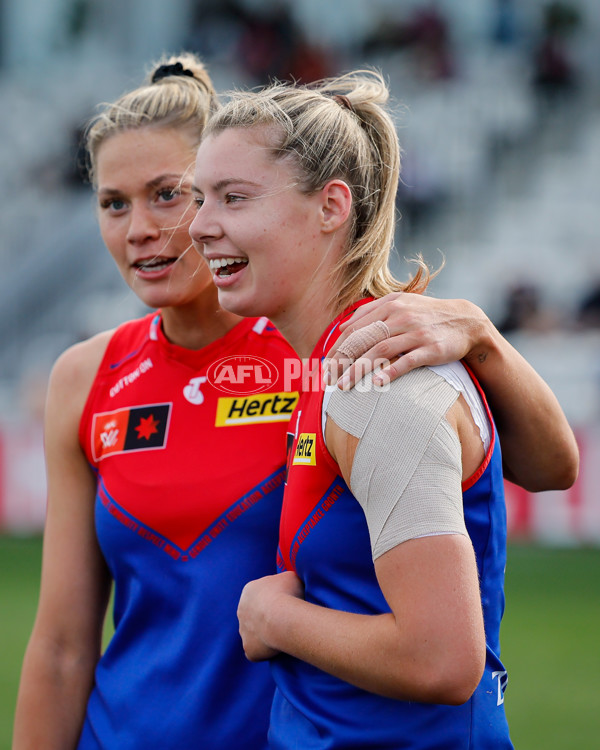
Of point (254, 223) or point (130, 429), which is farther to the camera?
point (130, 429)

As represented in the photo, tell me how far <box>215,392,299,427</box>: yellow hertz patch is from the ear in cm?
47

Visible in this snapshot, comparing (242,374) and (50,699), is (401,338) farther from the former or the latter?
(50,699)

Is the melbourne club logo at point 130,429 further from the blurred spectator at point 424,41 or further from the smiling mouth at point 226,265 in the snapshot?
the blurred spectator at point 424,41

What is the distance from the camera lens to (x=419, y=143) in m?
13.4

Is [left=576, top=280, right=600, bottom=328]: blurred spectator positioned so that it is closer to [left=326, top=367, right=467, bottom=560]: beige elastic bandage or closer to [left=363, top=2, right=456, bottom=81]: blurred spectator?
[left=363, top=2, right=456, bottom=81]: blurred spectator

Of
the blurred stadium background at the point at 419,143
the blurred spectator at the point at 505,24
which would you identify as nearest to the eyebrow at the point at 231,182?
the blurred stadium background at the point at 419,143

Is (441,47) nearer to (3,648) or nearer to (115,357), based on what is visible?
(3,648)

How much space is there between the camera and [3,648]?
6.95 m

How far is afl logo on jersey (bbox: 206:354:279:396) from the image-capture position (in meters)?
2.40

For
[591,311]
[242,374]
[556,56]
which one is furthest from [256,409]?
[556,56]

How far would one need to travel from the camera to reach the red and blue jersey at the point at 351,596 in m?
1.78

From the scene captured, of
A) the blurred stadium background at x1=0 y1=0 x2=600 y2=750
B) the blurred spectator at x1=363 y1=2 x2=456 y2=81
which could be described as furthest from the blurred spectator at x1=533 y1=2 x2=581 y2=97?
the blurred spectator at x1=363 y1=2 x2=456 y2=81

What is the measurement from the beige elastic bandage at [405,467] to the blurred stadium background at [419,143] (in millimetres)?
9586

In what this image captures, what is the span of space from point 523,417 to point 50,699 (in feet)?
4.32
